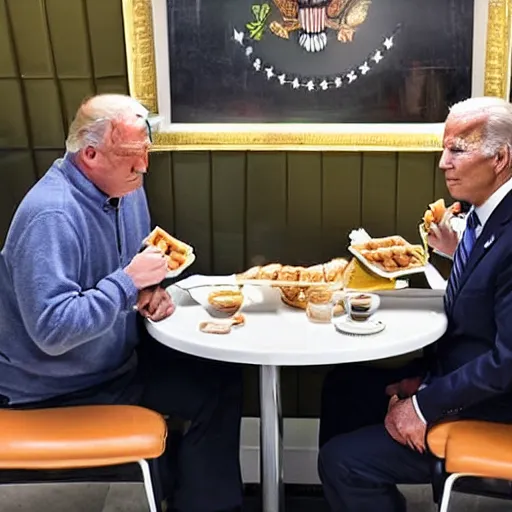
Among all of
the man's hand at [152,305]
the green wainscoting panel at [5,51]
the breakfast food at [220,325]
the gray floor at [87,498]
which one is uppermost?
the green wainscoting panel at [5,51]

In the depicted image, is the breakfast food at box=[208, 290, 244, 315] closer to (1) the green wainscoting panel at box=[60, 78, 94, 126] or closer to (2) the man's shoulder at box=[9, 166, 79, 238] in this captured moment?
(2) the man's shoulder at box=[9, 166, 79, 238]

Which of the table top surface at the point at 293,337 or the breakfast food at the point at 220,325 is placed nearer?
the table top surface at the point at 293,337

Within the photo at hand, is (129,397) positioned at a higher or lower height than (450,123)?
lower

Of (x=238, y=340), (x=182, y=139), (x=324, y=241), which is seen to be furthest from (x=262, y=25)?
(x=238, y=340)

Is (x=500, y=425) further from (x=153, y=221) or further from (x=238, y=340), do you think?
(x=153, y=221)

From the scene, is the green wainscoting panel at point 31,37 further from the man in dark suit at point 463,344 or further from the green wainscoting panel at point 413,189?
the man in dark suit at point 463,344

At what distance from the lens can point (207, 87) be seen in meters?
2.46

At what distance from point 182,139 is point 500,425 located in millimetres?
1219

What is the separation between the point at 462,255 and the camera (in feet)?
6.70

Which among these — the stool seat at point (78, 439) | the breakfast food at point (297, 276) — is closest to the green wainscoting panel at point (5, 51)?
the breakfast food at point (297, 276)

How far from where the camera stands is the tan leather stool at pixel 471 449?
6.00ft

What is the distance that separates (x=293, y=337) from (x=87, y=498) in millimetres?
1110

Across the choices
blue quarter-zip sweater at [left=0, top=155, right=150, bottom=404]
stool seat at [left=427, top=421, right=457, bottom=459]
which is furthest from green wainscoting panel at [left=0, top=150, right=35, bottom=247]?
stool seat at [left=427, top=421, right=457, bottom=459]

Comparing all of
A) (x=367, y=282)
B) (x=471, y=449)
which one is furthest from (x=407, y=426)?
(x=367, y=282)
